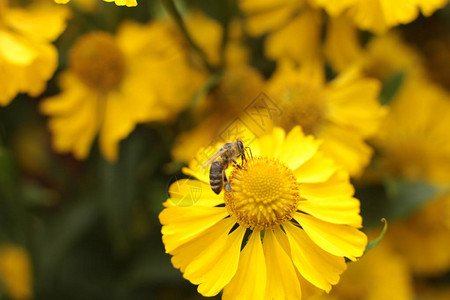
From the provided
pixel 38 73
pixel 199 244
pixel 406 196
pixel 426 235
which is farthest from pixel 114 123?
pixel 426 235

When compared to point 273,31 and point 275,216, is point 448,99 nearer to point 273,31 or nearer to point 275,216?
point 273,31

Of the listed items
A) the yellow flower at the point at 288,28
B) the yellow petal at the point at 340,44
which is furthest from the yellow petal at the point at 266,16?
the yellow petal at the point at 340,44

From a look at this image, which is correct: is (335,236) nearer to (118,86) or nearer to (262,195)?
(262,195)

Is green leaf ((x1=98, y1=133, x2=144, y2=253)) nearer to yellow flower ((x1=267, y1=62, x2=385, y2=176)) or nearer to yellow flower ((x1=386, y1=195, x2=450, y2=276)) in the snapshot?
yellow flower ((x1=267, y1=62, x2=385, y2=176))

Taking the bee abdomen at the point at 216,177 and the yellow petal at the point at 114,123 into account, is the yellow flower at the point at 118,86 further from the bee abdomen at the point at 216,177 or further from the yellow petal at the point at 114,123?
the bee abdomen at the point at 216,177

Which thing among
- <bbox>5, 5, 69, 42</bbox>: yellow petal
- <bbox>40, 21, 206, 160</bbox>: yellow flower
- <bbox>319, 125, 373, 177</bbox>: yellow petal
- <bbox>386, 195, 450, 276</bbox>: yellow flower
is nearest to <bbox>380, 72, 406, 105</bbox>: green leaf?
<bbox>319, 125, 373, 177</bbox>: yellow petal

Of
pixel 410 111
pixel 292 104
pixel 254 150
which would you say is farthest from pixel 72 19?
pixel 410 111
